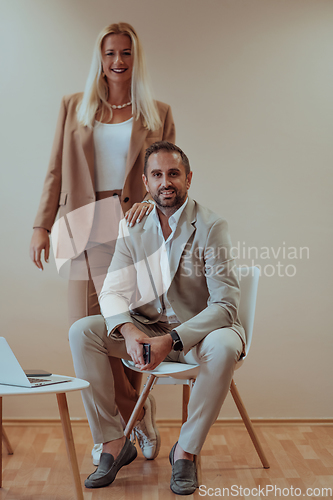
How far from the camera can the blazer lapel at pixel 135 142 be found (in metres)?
2.16

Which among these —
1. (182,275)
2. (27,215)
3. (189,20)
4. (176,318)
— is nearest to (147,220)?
(182,275)

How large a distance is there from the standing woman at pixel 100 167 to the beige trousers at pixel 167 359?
357 mm

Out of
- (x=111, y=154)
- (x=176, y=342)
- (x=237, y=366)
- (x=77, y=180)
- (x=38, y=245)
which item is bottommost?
(x=237, y=366)

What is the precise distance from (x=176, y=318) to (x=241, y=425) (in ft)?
3.09

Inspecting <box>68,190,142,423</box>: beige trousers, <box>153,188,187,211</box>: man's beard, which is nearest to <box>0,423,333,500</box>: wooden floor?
<box>68,190,142,423</box>: beige trousers

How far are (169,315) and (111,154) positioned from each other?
764 millimetres

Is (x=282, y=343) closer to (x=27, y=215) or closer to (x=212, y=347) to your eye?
(x=212, y=347)

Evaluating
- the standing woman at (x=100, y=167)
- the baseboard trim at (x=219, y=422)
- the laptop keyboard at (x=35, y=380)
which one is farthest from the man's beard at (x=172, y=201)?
the baseboard trim at (x=219, y=422)

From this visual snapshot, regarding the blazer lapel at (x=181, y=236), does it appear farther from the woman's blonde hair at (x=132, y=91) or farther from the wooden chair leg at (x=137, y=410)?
the woman's blonde hair at (x=132, y=91)

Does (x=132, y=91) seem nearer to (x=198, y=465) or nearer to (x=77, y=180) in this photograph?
(x=77, y=180)

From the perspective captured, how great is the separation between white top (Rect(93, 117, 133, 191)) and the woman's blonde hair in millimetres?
72

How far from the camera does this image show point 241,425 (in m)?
2.54

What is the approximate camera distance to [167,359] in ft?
6.24

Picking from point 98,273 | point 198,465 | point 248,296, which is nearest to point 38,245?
point 98,273
